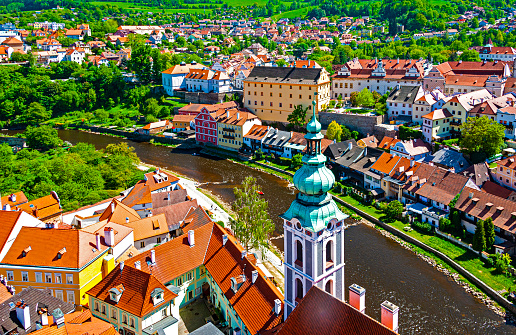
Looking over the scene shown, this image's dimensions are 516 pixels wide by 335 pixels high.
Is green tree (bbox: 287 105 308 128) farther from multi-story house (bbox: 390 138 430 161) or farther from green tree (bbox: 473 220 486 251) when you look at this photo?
green tree (bbox: 473 220 486 251)

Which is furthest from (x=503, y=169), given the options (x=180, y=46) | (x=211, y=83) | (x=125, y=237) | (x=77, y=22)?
(x=77, y=22)

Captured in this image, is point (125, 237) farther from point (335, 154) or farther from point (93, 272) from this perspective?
point (335, 154)

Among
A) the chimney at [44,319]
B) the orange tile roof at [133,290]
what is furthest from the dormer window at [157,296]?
the chimney at [44,319]

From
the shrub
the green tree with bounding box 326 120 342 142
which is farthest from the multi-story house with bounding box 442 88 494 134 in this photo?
the shrub

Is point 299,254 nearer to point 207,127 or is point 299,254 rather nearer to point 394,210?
point 394,210

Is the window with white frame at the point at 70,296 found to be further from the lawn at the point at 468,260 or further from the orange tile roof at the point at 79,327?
the lawn at the point at 468,260
